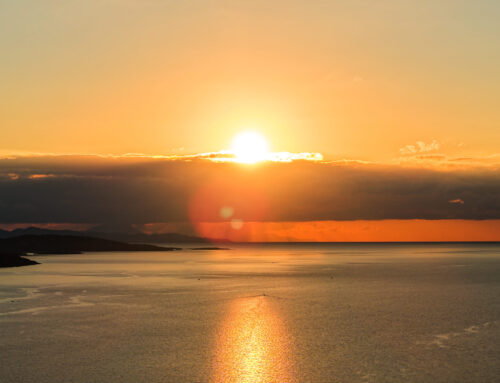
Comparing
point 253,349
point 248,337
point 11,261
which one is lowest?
point 11,261

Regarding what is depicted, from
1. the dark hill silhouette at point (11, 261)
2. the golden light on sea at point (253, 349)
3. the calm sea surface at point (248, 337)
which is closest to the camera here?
the golden light on sea at point (253, 349)

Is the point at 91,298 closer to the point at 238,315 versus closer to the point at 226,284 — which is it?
the point at 238,315

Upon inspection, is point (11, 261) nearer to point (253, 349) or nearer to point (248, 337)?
point (248, 337)

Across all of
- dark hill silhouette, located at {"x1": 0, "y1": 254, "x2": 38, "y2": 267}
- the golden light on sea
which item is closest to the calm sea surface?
the golden light on sea

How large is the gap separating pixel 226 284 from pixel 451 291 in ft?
84.2

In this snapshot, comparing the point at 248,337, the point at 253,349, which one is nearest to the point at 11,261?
the point at 248,337

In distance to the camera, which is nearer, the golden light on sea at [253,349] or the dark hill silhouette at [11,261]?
the golden light on sea at [253,349]

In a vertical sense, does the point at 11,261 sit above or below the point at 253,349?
below

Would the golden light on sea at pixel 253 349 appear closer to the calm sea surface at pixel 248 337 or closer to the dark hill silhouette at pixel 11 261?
the calm sea surface at pixel 248 337

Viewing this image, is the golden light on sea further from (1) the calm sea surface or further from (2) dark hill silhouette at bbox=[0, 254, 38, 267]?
(2) dark hill silhouette at bbox=[0, 254, 38, 267]

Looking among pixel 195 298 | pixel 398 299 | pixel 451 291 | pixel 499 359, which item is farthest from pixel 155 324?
pixel 451 291

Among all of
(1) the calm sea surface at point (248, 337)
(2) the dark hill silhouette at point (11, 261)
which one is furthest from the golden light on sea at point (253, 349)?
(2) the dark hill silhouette at point (11, 261)

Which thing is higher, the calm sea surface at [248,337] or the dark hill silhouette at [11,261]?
the calm sea surface at [248,337]

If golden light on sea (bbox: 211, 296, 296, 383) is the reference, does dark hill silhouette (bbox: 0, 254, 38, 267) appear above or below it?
below
